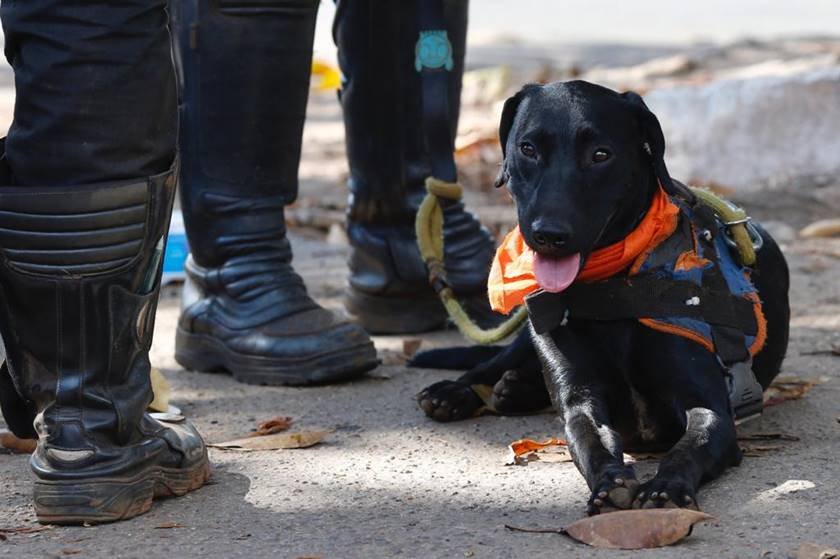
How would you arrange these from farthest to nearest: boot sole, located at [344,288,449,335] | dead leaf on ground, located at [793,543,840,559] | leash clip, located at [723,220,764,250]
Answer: boot sole, located at [344,288,449,335] < leash clip, located at [723,220,764,250] < dead leaf on ground, located at [793,543,840,559]

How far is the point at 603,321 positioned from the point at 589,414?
21 centimetres

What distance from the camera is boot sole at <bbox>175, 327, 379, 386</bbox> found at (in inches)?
140

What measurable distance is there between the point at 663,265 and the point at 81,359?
117 centimetres

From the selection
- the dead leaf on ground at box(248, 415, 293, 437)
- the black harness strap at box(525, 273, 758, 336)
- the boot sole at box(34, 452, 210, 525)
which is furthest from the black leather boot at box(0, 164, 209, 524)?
the black harness strap at box(525, 273, 758, 336)

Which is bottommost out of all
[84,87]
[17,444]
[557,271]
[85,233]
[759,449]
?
[17,444]

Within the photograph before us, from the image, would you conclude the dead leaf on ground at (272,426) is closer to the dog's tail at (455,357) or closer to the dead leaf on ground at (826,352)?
the dog's tail at (455,357)

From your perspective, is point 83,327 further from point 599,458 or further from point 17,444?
point 599,458

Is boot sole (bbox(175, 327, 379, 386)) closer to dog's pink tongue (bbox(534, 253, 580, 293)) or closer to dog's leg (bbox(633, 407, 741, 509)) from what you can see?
dog's pink tongue (bbox(534, 253, 580, 293))

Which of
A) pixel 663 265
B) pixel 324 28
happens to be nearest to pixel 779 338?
pixel 663 265

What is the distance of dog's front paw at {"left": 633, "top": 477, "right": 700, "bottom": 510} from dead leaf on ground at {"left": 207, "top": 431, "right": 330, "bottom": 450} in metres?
0.83

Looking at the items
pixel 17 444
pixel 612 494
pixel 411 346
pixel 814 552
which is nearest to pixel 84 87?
pixel 17 444

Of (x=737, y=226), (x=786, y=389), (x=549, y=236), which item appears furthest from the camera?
(x=786, y=389)

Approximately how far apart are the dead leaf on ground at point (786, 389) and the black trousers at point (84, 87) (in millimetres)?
1611

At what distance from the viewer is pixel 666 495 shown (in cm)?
248
